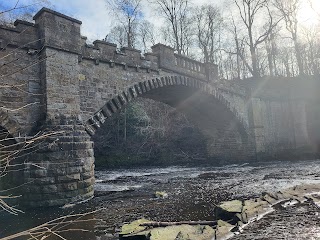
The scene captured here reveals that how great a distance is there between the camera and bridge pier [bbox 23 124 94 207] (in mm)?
8164

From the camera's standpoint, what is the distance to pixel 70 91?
32.0 feet

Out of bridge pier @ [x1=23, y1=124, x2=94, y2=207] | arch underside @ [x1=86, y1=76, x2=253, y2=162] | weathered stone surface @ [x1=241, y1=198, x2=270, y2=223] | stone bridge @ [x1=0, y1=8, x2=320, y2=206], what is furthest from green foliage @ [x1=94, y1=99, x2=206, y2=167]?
weathered stone surface @ [x1=241, y1=198, x2=270, y2=223]

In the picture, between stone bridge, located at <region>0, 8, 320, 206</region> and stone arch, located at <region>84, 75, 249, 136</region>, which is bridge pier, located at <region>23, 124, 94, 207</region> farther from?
stone arch, located at <region>84, 75, 249, 136</region>

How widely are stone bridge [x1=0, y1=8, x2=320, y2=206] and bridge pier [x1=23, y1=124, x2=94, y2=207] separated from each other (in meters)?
0.03

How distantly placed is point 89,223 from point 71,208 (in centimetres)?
197

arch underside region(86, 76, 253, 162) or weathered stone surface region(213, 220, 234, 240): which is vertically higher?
arch underside region(86, 76, 253, 162)

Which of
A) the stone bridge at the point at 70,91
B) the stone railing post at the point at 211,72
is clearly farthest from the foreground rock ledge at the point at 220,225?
the stone railing post at the point at 211,72

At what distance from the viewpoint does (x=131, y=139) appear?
23.7m

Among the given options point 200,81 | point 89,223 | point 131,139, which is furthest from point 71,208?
point 131,139

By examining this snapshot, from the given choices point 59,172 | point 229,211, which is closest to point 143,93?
point 59,172

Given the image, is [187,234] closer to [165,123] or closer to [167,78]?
[167,78]

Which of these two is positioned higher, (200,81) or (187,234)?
(200,81)

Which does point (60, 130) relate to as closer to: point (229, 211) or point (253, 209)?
point (229, 211)

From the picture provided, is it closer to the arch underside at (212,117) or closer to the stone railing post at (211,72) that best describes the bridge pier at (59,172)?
the arch underside at (212,117)
